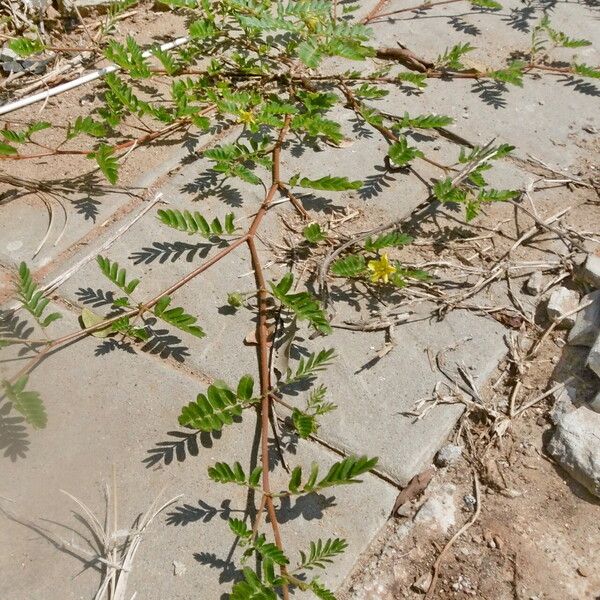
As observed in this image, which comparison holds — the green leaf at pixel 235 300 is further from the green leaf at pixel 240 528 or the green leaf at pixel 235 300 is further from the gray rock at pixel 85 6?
the gray rock at pixel 85 6

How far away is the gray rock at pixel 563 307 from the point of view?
2.24m

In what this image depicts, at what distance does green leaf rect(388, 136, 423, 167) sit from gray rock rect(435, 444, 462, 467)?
103 centimetres

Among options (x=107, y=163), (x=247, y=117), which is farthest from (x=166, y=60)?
(x=107, y=163)

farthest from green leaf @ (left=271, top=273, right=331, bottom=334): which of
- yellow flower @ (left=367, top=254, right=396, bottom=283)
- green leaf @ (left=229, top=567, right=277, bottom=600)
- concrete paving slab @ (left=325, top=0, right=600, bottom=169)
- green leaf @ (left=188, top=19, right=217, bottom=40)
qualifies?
green leaf @ (left=188, top=19, right=217, bottom=40)

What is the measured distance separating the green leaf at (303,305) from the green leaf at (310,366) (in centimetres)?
7

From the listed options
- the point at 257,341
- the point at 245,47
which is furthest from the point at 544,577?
the point at 245,47

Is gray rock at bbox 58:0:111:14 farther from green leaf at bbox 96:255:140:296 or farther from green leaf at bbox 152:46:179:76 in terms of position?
green leaf at bbox 96:255:140:296

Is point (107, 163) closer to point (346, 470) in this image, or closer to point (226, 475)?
point (226, 475)

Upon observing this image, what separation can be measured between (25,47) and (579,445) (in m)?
2.32

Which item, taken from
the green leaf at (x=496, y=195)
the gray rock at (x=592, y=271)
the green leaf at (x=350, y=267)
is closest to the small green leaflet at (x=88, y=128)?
the green leaf at (x=350, y=267)

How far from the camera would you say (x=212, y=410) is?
1.90 meters

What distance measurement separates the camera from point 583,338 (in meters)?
2.18

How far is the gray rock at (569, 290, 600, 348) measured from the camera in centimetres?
216

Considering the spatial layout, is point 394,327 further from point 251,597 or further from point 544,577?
point 251,597
